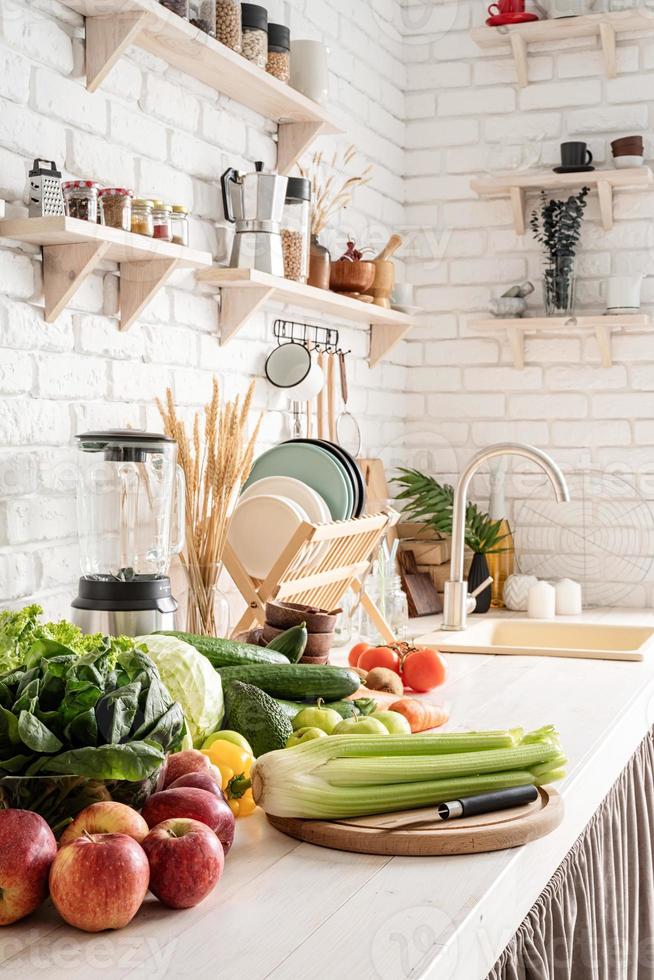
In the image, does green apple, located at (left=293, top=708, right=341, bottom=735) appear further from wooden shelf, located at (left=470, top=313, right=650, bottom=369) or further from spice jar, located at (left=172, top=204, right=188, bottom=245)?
wooden shelf, located at (left=470, top=313, right=650, bottom=369)

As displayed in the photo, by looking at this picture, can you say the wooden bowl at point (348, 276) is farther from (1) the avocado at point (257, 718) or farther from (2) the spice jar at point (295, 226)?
(1) the avocado at point (257, 718)

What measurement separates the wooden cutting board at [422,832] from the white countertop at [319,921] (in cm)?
1

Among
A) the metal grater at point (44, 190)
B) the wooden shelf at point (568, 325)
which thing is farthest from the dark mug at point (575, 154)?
the metal grater at point (44, 190)

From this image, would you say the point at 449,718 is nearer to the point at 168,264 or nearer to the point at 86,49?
the point at 168,264

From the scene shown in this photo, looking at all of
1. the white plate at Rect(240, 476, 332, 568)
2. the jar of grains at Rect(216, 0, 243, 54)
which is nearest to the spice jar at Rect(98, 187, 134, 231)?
the jar of grains at Rect(216, 0, 243, 54)

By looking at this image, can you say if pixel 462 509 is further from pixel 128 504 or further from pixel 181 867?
pixel 181 867

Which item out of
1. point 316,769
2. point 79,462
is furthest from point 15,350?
point 316,769

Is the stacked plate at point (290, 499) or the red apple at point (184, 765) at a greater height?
the stacked plate at point (290, 499)

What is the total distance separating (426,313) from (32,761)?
2750mm

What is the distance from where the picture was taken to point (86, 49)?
2033 millimetres

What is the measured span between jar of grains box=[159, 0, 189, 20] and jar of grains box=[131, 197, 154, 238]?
0.38 m

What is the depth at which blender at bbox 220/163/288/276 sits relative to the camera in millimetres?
2429

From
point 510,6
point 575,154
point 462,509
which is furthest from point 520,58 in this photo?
point 462,509

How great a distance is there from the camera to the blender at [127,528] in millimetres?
1821
